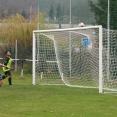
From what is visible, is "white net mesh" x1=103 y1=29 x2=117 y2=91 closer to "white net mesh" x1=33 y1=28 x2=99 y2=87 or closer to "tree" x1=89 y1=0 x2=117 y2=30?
"white net mesh" x1=33 y1=28 x2=99 y2=87

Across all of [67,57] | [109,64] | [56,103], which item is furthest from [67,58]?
[56,103]

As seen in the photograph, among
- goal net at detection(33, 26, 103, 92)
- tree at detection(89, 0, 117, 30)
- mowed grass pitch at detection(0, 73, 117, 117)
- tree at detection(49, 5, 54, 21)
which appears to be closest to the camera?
mowed grass pitch at detection(0, 73, 117, 117)

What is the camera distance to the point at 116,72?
2052cm

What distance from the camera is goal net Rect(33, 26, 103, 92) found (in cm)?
2156

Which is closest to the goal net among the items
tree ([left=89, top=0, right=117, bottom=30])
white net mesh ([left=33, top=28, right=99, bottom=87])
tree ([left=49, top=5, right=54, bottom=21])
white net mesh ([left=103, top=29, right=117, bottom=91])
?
white net mesh ([left=33, top=28, right=99, bottom=87])

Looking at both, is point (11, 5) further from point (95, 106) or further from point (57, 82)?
point (95, 106)

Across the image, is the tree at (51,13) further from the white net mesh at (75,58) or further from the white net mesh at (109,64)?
the white net mesh at (109,64)

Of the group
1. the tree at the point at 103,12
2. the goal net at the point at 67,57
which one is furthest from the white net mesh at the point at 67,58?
the tree at the point at 103,12

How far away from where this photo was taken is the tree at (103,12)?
2797 cm

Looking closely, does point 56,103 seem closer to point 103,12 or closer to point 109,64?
point 109,64

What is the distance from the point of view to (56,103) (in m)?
15.7

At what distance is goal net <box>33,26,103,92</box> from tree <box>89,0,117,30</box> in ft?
13.5

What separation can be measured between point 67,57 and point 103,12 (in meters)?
5.81

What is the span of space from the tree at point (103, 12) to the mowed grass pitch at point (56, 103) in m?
8.62
